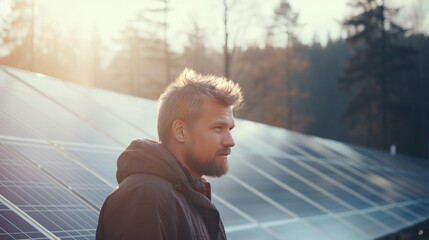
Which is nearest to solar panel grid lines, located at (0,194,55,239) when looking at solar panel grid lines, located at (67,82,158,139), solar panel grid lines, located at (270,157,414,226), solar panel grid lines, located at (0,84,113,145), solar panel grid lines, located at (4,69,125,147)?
solar panel grid lines, located at (0,84,113,145)

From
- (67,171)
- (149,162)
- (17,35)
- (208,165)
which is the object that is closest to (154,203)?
(149,162)

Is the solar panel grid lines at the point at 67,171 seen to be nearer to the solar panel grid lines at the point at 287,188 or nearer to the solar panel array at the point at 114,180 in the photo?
the solar panel array at the point at 114,180

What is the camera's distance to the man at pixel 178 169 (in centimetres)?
301

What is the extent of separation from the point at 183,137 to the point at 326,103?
75.9 metres

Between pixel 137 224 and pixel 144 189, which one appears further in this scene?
pixel 144 189

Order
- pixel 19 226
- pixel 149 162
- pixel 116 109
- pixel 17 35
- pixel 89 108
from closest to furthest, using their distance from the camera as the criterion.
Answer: pixel 149 162 → pixel 19 226 → pixel 89 108 → pixel 116 109 → pixel 17 35

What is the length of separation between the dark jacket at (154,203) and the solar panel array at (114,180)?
1.50 m

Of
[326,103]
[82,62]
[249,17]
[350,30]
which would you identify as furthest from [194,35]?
[326,103]

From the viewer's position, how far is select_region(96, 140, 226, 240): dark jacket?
298 cm

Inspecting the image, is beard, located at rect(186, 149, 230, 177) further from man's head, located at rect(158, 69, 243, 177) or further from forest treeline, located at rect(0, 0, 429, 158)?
forest treeline, located at rect(0, 0, 429, 158)

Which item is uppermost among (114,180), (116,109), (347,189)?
(116,109)

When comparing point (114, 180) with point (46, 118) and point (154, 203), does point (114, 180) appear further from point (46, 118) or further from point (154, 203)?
point (154, 203)

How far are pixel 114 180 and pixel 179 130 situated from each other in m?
3.43

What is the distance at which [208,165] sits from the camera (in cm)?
351
